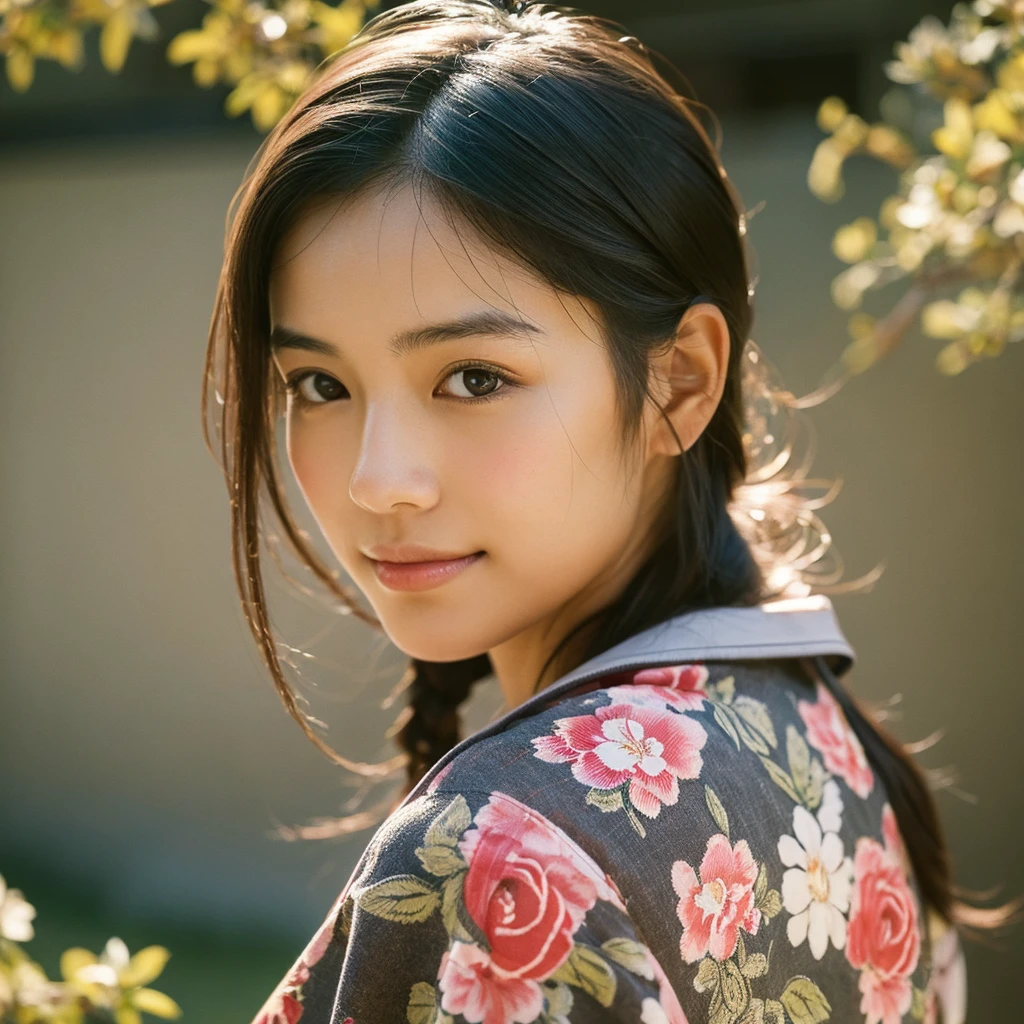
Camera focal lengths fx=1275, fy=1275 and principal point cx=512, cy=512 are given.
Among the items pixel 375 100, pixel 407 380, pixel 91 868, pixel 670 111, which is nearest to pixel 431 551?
pixel 407 380

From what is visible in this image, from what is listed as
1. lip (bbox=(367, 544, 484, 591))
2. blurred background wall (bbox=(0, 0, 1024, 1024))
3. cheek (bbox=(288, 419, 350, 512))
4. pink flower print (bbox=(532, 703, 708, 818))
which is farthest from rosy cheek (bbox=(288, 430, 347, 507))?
blurred background wall (bbox=(0, 0, 1024, 1024))

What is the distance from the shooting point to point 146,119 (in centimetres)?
499

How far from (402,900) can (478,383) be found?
0.57 m

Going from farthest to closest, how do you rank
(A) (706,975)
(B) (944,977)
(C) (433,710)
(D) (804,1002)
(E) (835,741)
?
(C) (433,710) < (B) (944,977) < (E) (835,741) < (D) (804,1002) < (A) (706,975)

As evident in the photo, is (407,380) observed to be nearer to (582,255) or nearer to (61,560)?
(582,255)

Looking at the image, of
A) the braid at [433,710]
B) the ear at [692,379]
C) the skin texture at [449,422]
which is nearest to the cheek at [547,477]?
the skin texture at [449,422]

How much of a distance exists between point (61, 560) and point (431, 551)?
15.6 feet

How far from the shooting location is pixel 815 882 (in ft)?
4.29

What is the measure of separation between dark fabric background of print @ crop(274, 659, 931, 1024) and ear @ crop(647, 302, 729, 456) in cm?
43

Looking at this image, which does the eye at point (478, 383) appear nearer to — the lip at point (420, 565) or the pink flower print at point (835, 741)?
the lip at point (420, 565)

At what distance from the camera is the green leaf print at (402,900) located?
1.05m

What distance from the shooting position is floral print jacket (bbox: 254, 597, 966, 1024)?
1.02m

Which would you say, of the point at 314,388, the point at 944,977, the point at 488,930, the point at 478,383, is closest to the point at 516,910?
the point at 488,930

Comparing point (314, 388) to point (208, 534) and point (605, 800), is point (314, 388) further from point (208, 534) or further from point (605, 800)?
point (208, 534)
